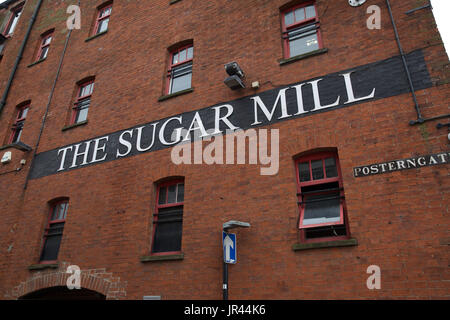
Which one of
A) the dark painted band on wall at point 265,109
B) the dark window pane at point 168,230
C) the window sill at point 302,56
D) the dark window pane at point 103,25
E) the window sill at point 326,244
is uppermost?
the dark window pane at point 103,25

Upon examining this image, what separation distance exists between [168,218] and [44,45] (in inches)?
465

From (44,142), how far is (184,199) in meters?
6.53

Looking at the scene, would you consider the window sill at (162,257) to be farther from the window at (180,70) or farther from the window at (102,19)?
the window at (102,19)

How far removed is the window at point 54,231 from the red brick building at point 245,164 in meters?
0.06

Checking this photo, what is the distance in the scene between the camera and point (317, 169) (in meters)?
6.40

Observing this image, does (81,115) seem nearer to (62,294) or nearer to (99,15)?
(99,15)

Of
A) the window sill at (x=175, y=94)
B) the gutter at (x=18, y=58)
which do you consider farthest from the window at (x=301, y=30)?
the gutter at (x=18, y=58)

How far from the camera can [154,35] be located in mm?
10289

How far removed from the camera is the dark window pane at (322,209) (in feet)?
19.2

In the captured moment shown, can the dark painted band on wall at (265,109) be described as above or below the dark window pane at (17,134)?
below
